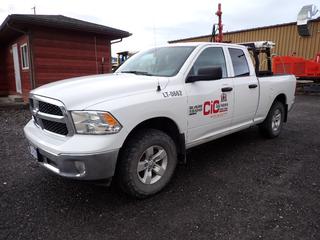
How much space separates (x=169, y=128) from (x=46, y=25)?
8.96m

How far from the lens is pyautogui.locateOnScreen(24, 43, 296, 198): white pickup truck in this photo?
2713mm

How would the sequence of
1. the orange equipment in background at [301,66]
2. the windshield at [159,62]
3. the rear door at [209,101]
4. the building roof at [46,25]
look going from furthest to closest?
1. the orange equipment in background at [301,66]
2. the building roof at [46,25]
3. the windshield at [159,62]
4. the rear door at [209,101]

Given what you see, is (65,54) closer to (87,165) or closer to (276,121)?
(276,121)

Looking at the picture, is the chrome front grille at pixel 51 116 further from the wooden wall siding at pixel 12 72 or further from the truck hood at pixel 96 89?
the wooden wall siding at pixel 12 72

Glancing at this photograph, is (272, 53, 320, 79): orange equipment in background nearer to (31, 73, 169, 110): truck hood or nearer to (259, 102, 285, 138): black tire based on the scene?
(259, 102, 285, 138): black tire

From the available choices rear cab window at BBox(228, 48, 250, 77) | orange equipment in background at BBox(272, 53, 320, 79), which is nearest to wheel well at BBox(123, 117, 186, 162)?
rear cab window at BBox(228, 48, 250, 77)

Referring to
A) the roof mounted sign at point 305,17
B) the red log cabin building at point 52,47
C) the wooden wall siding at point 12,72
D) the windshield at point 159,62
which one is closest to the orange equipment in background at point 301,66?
the roof mounted sign at point 305,17

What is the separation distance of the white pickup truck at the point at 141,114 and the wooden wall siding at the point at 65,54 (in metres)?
7.66

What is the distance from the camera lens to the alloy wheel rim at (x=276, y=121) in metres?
5.77

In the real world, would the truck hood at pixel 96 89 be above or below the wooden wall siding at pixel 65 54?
below

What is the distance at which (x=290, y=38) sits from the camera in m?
17.2

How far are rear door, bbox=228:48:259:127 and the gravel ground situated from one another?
27.2 inches

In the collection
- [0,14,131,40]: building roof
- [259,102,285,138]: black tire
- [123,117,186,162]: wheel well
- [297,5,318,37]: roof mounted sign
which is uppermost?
[297,5,318,37]: roof mounted sign

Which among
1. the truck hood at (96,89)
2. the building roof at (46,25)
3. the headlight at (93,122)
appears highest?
the building roof at (46,25)
